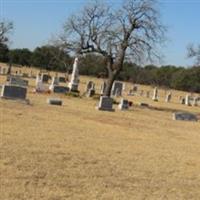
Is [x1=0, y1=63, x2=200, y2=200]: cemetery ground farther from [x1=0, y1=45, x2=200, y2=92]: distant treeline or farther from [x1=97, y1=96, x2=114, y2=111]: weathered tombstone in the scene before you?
[x1=0, y1=45, x2=200, y2=92]: distant treeline

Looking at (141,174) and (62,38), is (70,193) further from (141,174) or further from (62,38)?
(62,38)

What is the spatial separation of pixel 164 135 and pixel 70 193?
36.2 ft

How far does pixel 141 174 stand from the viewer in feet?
36.8

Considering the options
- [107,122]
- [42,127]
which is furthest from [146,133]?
[42,127]

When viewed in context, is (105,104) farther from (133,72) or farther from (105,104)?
(133,72)

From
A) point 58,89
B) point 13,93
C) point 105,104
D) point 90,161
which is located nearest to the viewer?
point 90,161

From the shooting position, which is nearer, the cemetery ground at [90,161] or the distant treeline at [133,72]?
the cemetery ground at [90,161]

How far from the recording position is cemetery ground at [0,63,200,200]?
30.4 ft

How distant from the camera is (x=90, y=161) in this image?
1189 cm

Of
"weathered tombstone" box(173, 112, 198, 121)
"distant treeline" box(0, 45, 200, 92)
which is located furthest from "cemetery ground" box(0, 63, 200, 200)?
"distant treeline" box(0, 45, 200, 92)

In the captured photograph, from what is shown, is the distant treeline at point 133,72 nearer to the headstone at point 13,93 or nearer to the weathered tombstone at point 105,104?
the weathered tombstone at point 105,104

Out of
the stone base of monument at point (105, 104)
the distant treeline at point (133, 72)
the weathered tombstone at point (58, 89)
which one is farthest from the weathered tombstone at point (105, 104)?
the distant treeline at point (133, 72)

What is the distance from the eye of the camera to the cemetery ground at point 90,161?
9.27 metres

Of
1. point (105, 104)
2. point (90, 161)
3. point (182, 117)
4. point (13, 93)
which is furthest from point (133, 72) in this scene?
point (90, 161)
